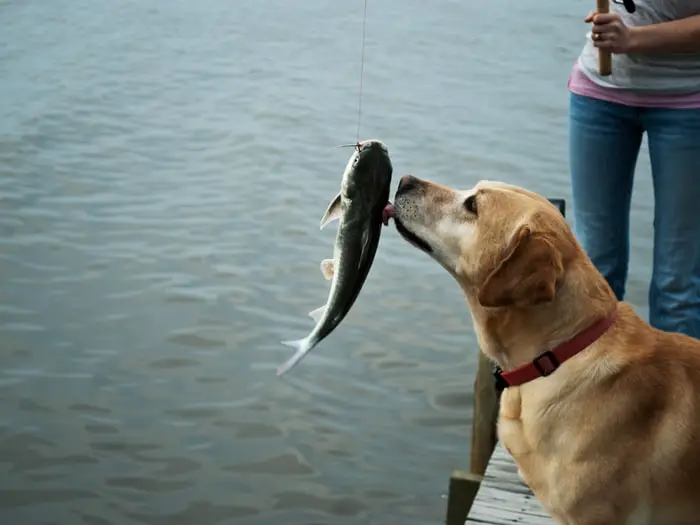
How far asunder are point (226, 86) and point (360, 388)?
4.82 metres

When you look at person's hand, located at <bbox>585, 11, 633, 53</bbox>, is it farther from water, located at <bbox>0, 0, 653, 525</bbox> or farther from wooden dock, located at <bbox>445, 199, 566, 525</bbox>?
water, located at <bbox>0, 0, 653, 525</bbox>

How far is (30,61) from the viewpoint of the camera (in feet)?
30.5

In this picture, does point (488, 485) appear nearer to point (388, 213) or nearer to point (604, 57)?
point (388, 213)

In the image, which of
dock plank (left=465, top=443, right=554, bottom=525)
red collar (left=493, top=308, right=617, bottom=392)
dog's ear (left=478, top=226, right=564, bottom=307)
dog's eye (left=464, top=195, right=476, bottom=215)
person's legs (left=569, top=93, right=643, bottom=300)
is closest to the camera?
dog's ear (left=478, top=226, right=564, bottom=307)

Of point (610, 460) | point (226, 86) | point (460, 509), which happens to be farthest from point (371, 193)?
point (226, 86)

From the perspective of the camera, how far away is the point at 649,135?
127 inches

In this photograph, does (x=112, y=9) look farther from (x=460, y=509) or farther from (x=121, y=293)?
(x=460, y=509)

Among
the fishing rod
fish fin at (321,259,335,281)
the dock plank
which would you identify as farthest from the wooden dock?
fish fin at (321,259,335,281)

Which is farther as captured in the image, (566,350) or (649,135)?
(649,135)

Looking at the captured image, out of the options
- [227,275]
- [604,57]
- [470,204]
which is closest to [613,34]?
[604,57]

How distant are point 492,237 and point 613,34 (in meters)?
0.94

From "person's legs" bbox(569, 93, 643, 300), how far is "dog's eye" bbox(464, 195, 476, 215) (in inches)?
33.0

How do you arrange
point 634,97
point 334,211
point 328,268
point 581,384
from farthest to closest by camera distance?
point 634,97, point 328,268, point 334,211, point 581,384

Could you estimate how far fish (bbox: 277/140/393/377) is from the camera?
255cm
